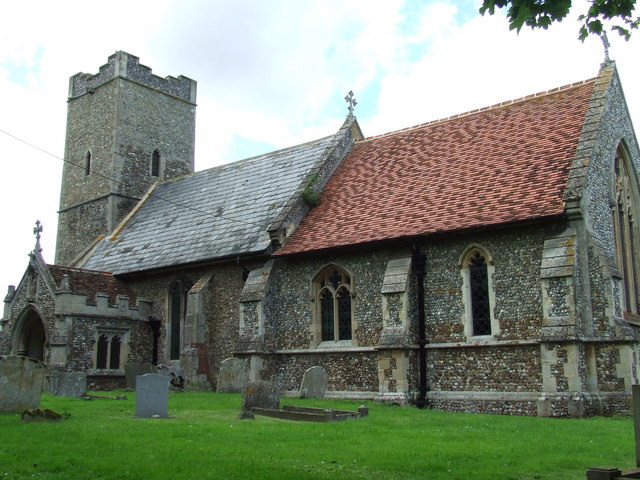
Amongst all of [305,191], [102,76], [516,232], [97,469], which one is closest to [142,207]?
[102,76]

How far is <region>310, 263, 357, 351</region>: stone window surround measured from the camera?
18609 millimetres

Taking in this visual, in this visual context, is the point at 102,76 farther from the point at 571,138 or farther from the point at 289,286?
the point at 571,138

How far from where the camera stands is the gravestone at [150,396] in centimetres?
1280

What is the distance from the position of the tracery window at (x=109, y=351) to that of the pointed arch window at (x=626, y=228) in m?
16.0

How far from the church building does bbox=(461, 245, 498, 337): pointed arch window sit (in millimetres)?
35

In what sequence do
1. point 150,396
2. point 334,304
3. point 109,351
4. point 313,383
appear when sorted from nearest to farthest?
1. point 150,396
2. point 313,383
3. point 334,304
4. point 109,351

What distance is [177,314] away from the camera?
23.7m

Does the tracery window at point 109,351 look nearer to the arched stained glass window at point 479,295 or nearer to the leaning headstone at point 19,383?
the leaning headstone at point 19,383

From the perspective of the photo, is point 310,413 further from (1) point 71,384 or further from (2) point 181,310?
(2) point 181,310

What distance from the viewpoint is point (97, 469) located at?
7.47m

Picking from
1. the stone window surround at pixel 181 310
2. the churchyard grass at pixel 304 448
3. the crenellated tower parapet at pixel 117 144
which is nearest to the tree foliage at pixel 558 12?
the churchyard grass at pixel 304 448

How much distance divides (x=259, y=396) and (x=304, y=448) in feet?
15.3

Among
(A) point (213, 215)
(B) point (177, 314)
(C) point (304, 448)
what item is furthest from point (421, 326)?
(A) point (213, 215)

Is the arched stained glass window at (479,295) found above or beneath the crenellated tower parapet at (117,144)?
beneath
